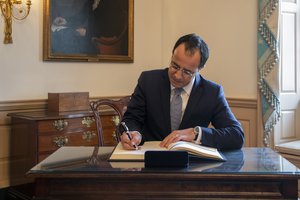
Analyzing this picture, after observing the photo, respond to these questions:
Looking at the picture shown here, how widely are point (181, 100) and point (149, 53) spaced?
3.13m

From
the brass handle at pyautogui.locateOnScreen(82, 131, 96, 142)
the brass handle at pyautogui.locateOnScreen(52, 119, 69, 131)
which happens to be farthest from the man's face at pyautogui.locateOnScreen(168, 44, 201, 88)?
the brass handle at pyautogui.locateOnScreen(82, 131, 96, 142)

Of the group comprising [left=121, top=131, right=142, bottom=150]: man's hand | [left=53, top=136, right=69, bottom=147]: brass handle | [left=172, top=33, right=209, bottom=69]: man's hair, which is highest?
[left=172, top=33, right=209, bottom=69]: man's hair

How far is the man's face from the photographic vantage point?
227 centimetres

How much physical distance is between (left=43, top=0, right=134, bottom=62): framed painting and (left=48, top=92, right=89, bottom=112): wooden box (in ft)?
1.57

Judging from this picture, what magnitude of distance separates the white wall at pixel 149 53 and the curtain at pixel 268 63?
0.64ft

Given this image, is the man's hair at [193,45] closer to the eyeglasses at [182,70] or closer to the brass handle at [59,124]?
the eyeglasses at [182,70]

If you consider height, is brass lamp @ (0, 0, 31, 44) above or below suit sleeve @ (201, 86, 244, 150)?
above

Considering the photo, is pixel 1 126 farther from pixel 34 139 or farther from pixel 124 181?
pixel 124 181

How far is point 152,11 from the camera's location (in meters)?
5.54

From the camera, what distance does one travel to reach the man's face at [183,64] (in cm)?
227

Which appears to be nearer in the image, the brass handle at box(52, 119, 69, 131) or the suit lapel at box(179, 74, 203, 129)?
the suit lapel at box(179, 74, 203, 129)

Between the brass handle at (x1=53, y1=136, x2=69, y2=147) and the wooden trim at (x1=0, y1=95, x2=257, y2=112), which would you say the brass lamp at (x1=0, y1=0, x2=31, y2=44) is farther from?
the brass handle at (x1=53, y1=136, x2=69, y2=147)

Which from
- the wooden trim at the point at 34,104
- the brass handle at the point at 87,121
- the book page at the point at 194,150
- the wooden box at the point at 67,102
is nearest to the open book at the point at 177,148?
the book page at the point at 194,150

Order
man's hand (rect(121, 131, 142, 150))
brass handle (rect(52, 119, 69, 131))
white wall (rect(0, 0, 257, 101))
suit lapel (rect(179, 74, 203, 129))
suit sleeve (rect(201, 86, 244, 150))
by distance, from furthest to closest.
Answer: white wall (rect(0, 0, 257, 101))
brass handle (rect(52, 119, 69, 131))
suit lapel (rect(179, 74, 203, 129))
suit sleeve (rect(201, 86, 244, 150))
man's hand (rect(121, 131, 142, 150))
